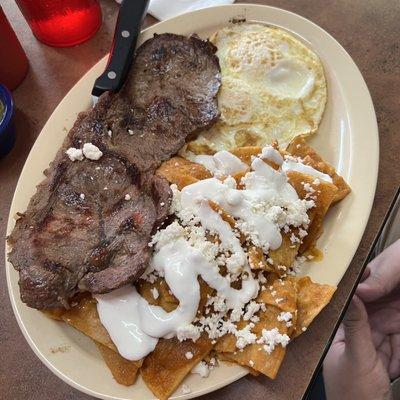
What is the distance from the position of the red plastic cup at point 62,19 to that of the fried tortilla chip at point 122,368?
1133 mm

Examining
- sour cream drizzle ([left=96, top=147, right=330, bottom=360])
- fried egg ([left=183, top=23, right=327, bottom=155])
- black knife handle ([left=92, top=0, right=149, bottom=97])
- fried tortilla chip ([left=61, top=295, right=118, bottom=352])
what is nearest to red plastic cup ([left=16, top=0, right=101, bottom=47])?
black knife handle ([left=92, top=0, right=149, bottom=97])

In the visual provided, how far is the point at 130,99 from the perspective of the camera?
1488 mm

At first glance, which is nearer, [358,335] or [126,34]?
[358,335]

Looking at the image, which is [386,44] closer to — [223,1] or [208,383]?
[223,1]

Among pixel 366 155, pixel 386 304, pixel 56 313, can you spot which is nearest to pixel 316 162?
pixel 366 155

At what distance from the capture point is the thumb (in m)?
1.23

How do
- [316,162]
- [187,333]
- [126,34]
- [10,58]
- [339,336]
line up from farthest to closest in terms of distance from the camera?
[10,58] < [126,34] < [316,162] < [339,336] < [187,333]

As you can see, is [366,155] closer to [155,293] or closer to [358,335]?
[358,335]

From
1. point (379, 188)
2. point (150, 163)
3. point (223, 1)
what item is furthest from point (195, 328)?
point (223, 1)

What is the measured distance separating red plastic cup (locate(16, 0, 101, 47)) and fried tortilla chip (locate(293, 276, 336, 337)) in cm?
115

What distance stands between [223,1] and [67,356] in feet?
4.17

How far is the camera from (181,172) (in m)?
1.35

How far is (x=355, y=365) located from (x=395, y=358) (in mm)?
105

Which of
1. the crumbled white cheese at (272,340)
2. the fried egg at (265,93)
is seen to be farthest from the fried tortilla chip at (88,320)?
the fried egg at (265,93)
